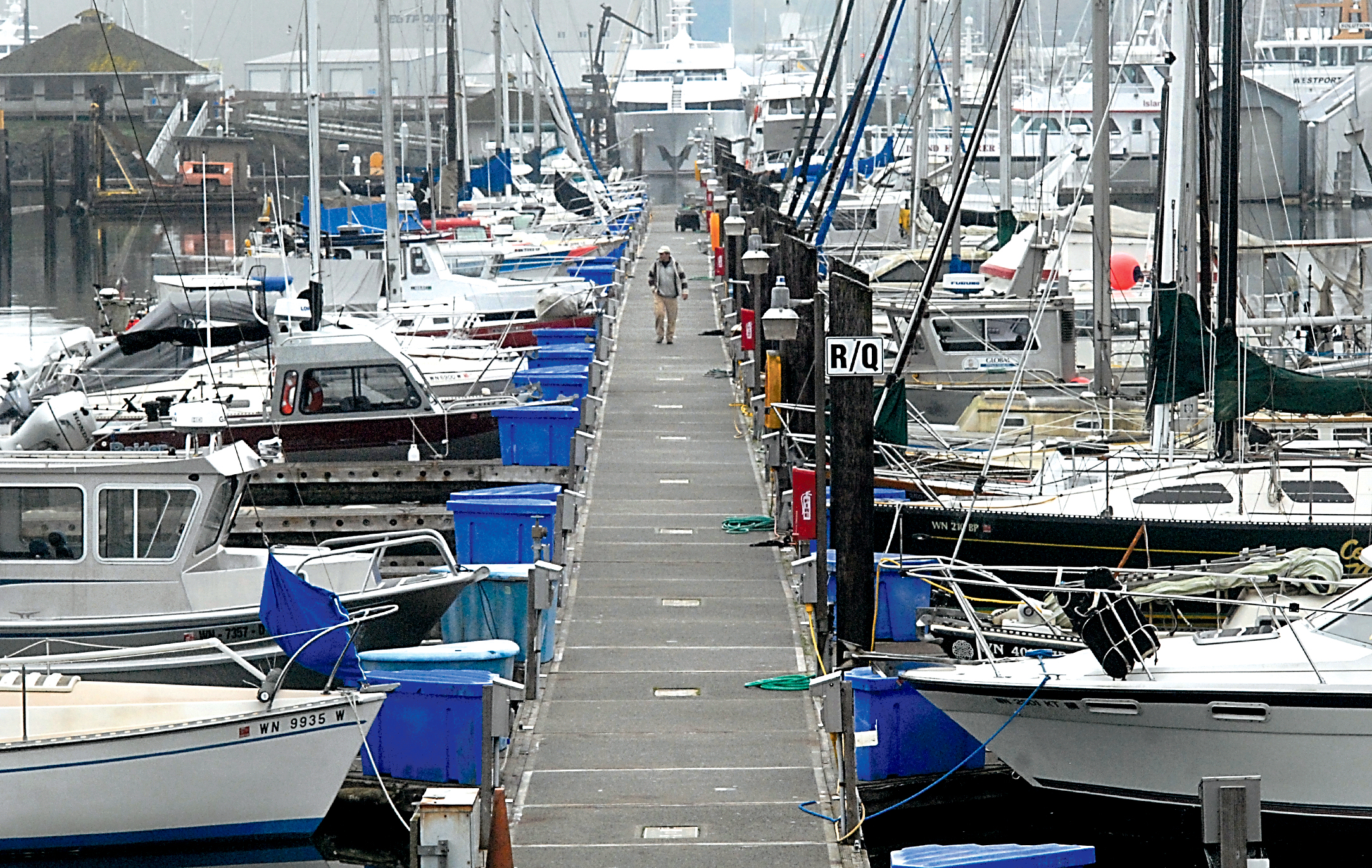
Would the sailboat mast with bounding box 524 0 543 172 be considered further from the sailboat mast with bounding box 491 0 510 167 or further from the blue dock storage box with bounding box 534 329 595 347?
the blue dock storage box with bounding box 534 329 595 347

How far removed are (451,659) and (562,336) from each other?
15580mm

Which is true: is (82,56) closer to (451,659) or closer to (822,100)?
(822,100)

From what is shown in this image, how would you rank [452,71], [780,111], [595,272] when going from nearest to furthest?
[595,272] → [452,71] → [780,111]

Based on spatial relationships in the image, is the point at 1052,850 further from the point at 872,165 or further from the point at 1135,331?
the point at 872,165

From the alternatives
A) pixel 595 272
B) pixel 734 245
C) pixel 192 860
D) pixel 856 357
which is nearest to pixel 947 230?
pixel 856 357

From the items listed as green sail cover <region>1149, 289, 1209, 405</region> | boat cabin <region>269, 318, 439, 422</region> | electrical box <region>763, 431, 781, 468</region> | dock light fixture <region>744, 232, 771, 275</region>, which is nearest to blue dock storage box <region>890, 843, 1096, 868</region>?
green sail cover <region>1149, 289, 1209, 405</region>

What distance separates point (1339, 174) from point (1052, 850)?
68.9m

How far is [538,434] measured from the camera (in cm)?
2019

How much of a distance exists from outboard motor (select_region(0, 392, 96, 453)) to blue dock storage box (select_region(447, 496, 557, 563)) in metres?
4.83

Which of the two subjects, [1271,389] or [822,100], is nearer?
[1271,389]

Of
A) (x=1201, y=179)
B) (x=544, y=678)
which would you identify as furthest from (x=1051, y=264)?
(x=544, y=678)

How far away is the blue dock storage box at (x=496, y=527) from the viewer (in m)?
15.5

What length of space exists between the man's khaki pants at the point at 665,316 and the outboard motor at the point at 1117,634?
781 inches

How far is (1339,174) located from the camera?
71.1m
